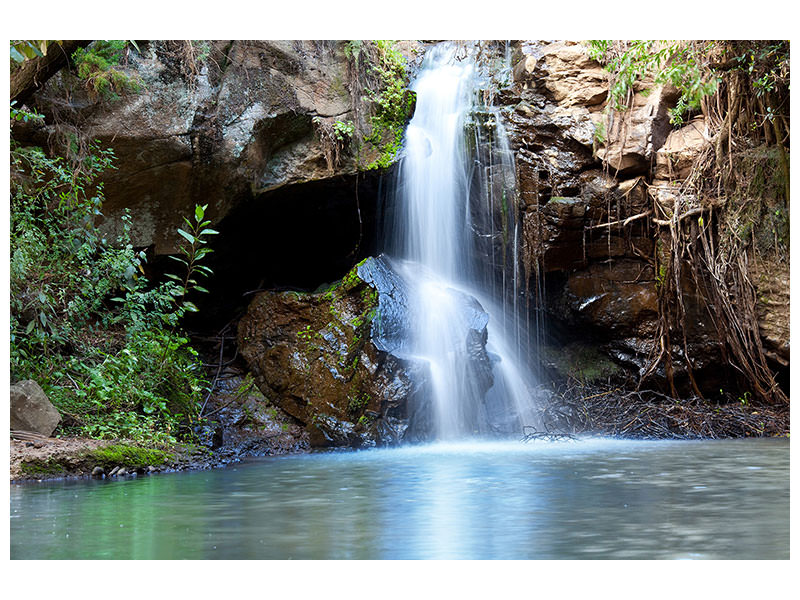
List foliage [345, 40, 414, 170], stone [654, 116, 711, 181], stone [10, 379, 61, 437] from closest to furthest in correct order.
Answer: stone [10, 379, 61, 437] < stone [654, 116, 711, 181] < foliage [345, 40, 414, 170]

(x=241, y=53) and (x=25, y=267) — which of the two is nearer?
(x=25, y=267)

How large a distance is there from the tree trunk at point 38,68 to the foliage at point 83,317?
52 cm

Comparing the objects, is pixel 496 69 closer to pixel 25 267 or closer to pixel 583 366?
pixel 583 366

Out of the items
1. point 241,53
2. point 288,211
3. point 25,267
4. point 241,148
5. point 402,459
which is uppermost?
point 241,53

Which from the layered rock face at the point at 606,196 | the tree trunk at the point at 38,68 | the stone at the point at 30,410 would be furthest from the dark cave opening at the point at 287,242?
the stone at the point at 30,410

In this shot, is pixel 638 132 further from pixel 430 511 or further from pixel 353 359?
pixel 430 511

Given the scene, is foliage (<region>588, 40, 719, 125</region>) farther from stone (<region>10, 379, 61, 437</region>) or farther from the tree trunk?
stone (<region>10, 379, 61, 437</region>)

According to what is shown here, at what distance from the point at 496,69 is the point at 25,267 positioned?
496 cm

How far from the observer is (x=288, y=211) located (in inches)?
279

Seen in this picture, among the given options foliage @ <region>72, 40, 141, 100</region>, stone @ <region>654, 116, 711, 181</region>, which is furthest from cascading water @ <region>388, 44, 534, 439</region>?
foliage @ <region>72, 40, 141, 100</region>

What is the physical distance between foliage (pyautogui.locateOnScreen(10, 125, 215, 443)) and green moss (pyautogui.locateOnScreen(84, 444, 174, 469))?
0.32 m

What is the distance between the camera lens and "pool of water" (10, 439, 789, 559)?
2.29 m
